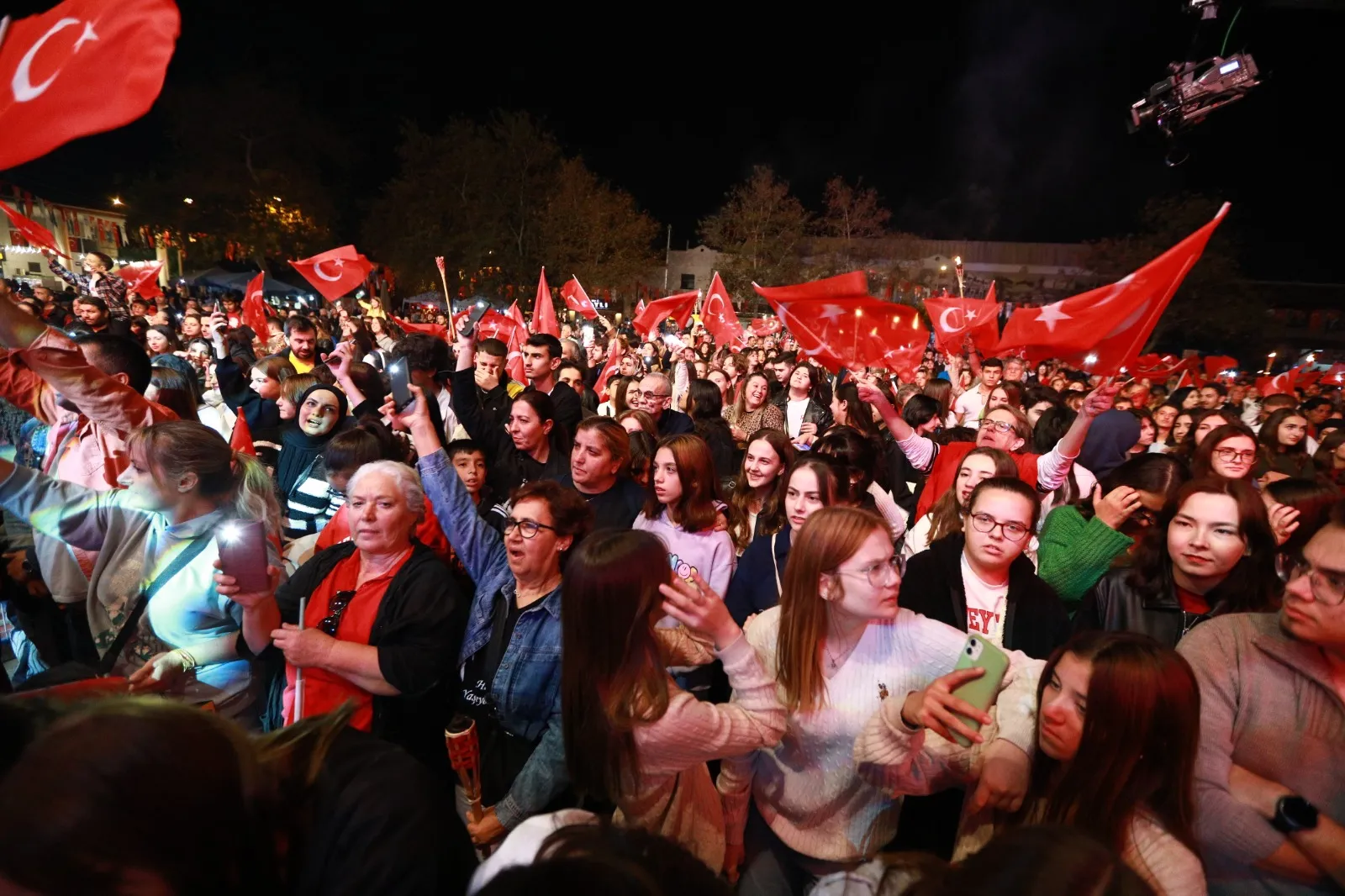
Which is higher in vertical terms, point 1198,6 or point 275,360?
point 1198,6

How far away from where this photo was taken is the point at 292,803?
1216 mm

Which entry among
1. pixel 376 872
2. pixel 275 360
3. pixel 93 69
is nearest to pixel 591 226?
pixel 275 360

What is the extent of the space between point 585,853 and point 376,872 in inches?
18.0

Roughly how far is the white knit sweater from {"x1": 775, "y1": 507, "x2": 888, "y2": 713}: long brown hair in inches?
2.5

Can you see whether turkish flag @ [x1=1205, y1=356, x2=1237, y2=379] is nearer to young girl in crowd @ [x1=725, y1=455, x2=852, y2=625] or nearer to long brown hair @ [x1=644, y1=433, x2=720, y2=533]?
young girl in crowd @ [x1=725, y1=455, x2=852, y2=625]

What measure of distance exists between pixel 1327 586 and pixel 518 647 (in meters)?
2.33

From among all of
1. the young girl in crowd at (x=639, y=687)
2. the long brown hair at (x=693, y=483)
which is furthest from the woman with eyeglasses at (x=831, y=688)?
the long brown hair at (x=693, y=483)

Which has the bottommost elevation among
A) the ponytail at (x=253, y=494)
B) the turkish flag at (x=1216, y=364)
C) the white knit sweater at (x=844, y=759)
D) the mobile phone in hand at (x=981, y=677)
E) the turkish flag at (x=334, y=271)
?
the turkish flag at (x=1216, y=364)

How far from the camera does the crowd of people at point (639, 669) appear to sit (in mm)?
1069

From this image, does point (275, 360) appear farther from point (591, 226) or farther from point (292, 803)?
point (591, 226)

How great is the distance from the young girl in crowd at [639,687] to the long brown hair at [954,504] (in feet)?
5.89

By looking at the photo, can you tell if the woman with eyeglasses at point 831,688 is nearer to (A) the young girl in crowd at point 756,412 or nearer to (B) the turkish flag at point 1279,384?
(A) the young girl in crowd at point 756,412

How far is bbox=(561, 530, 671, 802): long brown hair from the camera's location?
1894 mm

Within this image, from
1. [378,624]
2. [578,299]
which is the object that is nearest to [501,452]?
[378,624]
